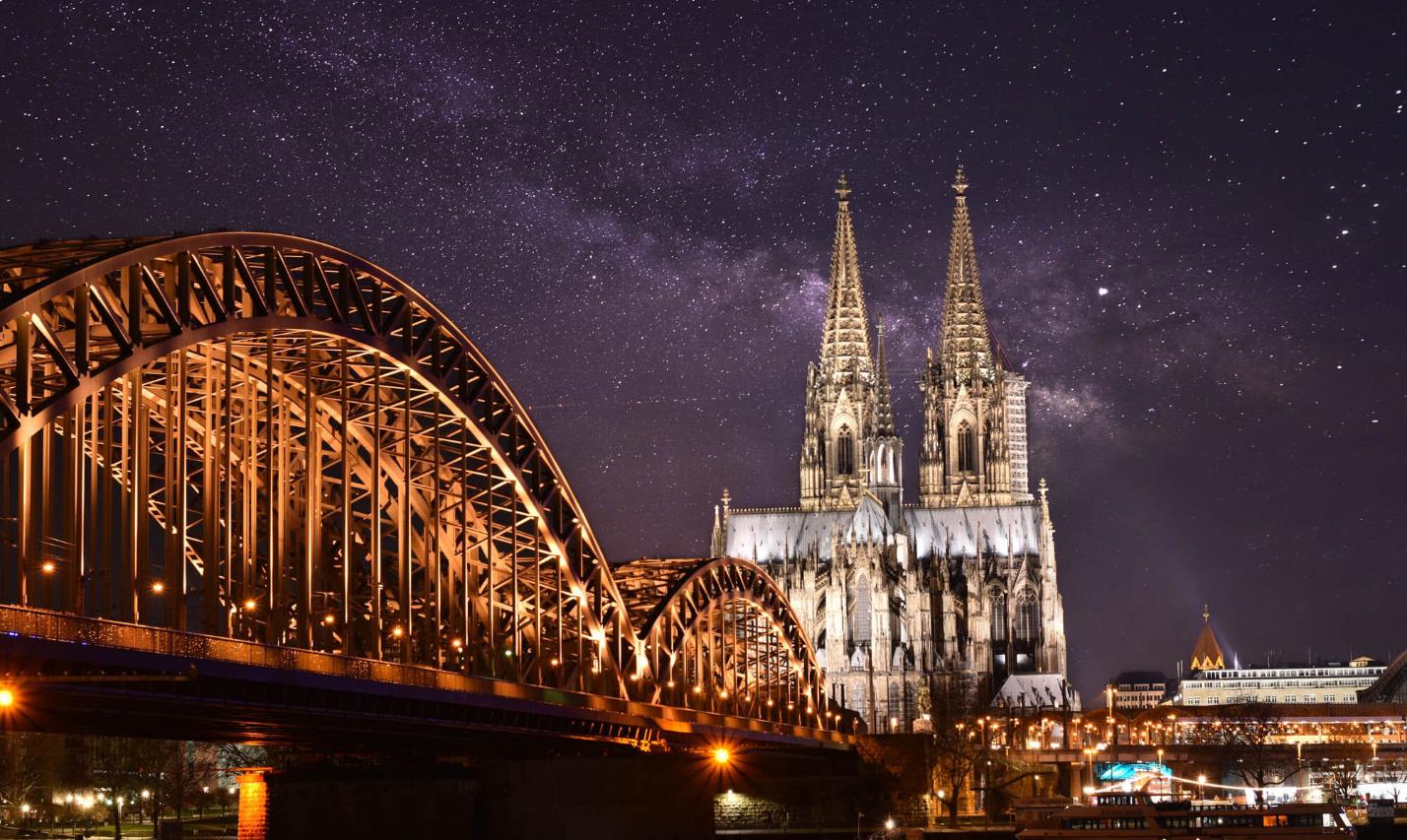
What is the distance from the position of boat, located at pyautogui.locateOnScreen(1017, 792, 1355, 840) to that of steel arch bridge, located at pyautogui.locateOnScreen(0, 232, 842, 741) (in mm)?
19059

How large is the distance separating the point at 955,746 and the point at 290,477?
9583cm

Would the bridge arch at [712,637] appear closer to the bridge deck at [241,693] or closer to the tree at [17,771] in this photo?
the bridge deck at [241,693]

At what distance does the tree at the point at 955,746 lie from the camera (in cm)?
14250

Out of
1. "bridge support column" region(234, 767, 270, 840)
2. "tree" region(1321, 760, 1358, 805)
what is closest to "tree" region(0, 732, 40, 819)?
"bridge support column" region(234, 767, 270, 840)

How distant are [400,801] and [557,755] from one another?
744 centimetres

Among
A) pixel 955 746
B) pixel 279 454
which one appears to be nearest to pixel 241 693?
pixel 279 454

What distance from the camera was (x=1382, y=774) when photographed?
191 metres

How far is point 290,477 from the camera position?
65062 millimetres

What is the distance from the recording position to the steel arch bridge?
46938 millimetres

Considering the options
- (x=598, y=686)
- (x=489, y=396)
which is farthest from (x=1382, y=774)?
(x=489, y=396)

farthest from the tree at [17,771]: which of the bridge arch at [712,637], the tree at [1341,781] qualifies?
the tree at [1341,781]

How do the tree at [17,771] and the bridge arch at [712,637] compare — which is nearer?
the bridge arch at [712,637]

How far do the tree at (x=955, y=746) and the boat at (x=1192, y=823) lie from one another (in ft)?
91.8

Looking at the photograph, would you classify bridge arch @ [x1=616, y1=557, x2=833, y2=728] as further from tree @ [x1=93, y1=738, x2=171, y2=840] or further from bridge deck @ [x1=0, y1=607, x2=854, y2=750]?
tree @ [x1=93, y1=738, x2=171, y2=840]
